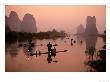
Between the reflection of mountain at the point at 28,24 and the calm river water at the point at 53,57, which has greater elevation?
the reflection of mountain at the point at 28,24

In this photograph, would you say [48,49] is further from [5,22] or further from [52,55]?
[5,22]

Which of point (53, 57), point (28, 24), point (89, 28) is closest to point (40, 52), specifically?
point (53, 57)

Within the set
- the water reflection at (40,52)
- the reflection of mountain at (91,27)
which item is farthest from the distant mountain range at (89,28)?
the water reflection at (40,52)

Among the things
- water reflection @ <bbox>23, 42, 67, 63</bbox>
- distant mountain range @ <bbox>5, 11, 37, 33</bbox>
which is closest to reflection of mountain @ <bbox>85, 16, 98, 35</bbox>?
water reflection @ <bbox>23, 42, 67, 63</bbox>

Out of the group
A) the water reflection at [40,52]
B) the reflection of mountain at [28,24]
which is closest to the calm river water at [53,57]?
the water reflection at [40,52]

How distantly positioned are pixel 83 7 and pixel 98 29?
0.25 meters

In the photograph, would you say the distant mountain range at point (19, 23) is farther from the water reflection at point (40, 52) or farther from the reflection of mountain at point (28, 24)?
the water reflection at point (40, 52)

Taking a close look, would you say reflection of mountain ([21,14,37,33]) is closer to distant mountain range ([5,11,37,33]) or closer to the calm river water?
distant mountain range ([5,11,37,33])

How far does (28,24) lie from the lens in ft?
7.44

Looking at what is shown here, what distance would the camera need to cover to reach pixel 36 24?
7.40ft

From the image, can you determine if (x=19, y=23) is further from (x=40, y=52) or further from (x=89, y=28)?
(x=89, y=28)

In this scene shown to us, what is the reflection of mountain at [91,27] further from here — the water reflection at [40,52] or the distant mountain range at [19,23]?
the distant mountain range at [19,23]

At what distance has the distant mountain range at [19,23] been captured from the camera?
2.25m
